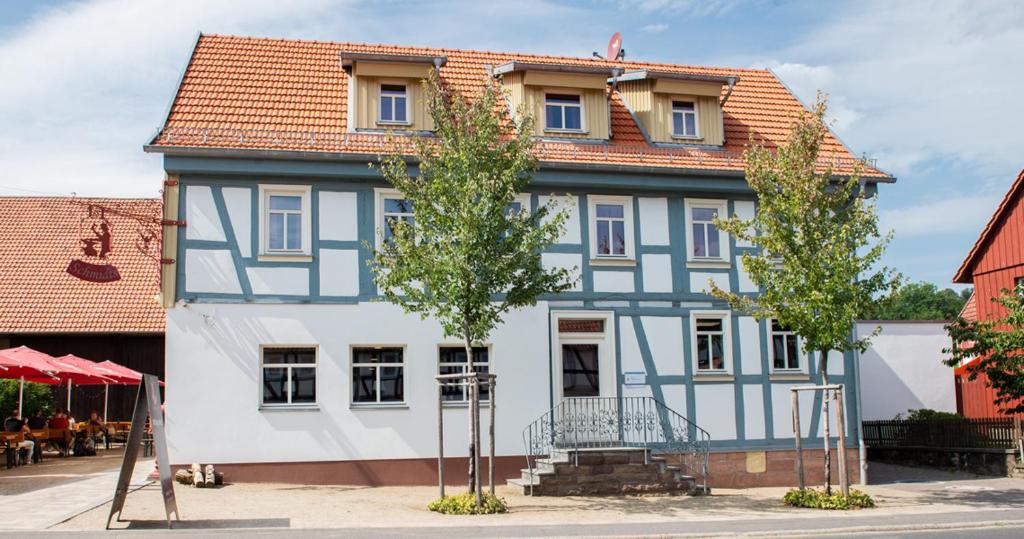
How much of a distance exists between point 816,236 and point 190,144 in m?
11.7

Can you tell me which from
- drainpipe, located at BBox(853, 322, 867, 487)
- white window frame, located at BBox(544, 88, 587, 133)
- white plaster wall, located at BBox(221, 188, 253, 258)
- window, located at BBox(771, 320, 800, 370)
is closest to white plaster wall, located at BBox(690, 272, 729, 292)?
window, located at BBox(771, 320, 800, 370)

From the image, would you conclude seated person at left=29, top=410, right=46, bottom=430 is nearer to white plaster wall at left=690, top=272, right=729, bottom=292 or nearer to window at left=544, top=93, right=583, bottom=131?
window at left=544, top=93, right=583, bottom=131

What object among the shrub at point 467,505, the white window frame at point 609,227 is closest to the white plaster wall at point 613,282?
the white window frame at point 609,227

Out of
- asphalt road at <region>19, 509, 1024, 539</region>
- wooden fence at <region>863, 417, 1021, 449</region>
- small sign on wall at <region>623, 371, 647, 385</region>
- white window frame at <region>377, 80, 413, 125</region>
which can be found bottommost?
asphalt road at <region>19, 509, 1024, 539</region>

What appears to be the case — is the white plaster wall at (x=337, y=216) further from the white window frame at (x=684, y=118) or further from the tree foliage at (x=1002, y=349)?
the tree foliage at (x=1002, y=349)

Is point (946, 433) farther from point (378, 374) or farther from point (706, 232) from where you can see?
point (378, 374)

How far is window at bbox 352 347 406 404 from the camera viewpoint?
21.0m

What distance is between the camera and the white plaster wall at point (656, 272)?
22.6 metres

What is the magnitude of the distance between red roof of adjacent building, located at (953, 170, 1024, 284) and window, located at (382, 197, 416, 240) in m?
18.1

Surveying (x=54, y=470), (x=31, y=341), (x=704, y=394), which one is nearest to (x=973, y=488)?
(x=704, y=394)

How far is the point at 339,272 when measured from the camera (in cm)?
2108

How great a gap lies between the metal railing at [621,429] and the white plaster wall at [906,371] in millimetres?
12689

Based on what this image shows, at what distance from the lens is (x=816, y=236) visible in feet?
58.9

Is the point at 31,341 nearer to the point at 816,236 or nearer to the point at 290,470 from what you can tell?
the point at 290,470
